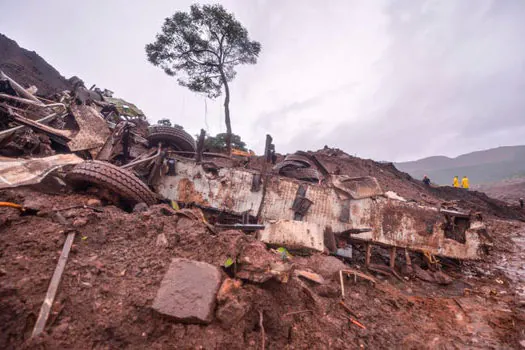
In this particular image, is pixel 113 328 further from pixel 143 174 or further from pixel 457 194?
pixel 457 194

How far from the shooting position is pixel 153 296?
160cm

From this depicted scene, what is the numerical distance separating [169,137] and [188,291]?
4140 millimetres

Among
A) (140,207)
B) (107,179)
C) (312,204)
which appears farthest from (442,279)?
(107,179)

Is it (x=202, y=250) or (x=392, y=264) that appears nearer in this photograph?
(x=202, y=250)

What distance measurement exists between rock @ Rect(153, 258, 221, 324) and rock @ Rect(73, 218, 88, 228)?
0.98 metres

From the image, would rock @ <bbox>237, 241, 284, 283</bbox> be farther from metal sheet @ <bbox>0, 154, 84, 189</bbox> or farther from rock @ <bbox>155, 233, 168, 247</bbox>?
metal sheet @ <bbox>0, 154, 84, 189</bbox>

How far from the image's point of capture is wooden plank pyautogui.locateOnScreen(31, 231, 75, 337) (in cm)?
131

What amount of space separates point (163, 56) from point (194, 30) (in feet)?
7.06

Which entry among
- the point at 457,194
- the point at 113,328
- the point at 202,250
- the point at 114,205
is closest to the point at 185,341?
the point at 113,328

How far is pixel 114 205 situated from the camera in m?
2.96

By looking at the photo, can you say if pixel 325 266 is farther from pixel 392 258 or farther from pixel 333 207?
pixel 392 258

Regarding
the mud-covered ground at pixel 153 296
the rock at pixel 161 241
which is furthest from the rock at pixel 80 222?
the rock at pixel 161 241

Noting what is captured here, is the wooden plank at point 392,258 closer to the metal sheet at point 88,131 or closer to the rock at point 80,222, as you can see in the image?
the rock at point 80,222

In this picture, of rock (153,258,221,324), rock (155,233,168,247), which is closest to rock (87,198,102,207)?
rock (155,233,168,247)
